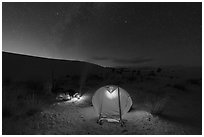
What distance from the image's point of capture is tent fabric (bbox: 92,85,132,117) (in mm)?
6328

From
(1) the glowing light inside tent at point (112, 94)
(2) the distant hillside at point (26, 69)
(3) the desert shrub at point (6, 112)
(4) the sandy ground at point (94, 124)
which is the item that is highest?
(2) the distant hillside at point (26, 69)

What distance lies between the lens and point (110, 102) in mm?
6410

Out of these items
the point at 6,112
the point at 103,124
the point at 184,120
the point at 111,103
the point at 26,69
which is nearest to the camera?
the point at 103,124

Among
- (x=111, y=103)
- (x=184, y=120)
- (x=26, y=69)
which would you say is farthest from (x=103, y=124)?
→ (x=26, y=69)

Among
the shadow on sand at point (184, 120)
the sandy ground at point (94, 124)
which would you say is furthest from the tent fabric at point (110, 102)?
the shadow on sand at point (184, 120)

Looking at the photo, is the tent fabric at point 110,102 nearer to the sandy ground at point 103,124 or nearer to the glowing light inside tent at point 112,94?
the glowing light inside tent at point 112,94

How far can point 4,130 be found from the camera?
5.06 metres

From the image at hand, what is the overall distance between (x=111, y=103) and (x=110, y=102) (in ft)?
0.19

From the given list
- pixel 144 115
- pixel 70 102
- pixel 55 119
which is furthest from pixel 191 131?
pixel 70 102

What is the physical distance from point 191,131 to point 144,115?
169 cm

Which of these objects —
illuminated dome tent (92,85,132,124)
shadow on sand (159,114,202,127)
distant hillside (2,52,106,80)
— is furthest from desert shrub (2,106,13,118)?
distant hillside (2,52,106,80)

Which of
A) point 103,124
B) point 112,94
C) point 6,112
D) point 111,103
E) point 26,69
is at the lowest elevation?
point 103,124

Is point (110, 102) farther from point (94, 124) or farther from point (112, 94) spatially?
point (94, 124)

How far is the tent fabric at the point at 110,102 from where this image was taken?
633cm
